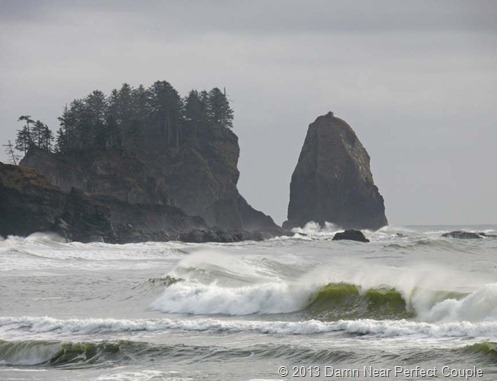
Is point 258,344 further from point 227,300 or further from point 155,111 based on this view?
point 155,111

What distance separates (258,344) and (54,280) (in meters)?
16.5

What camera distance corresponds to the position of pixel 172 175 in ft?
313

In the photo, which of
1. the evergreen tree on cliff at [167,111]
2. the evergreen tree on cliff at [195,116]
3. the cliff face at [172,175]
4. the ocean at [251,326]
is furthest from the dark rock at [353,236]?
the ocean at [251,326]

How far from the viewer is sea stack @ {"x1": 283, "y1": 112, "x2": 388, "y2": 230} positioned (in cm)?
11488

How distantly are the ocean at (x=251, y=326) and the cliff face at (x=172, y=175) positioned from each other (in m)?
48.2

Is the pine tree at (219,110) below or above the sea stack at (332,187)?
above

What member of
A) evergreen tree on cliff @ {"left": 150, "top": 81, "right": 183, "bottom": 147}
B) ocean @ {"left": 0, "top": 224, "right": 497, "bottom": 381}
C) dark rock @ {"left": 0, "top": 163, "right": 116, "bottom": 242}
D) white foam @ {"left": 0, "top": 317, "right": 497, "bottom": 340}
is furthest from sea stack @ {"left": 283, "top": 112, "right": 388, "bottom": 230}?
white foam @ {"left": 0, "top": 317, "right": 497, "bottom": 340}

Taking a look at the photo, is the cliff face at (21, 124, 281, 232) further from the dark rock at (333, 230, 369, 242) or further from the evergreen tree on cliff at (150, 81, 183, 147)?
the dark rock at (333, 230, 369, 242)

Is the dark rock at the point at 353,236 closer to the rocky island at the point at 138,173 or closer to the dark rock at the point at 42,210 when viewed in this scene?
the rocky island at the point at 138,173

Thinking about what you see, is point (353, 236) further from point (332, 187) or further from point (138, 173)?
point (332, 187)

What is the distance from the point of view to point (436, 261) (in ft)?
130

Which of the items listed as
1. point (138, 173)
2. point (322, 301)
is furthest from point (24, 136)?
point (322, 301)

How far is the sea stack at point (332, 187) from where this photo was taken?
115 meters

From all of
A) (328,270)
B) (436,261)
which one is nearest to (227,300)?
(328,270)
